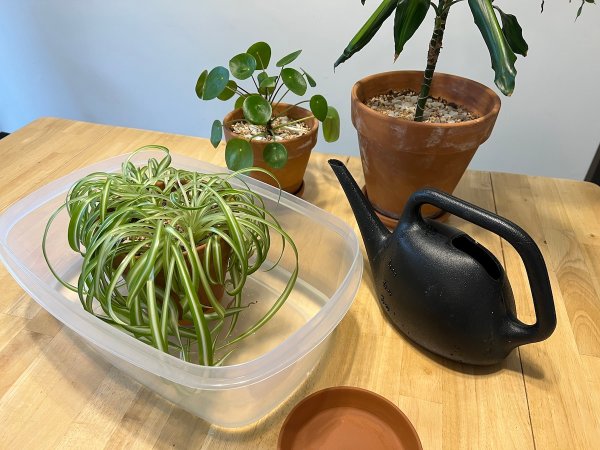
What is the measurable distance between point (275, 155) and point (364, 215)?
7.5 inches

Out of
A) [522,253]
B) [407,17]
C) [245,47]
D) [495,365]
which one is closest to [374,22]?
[407,17]

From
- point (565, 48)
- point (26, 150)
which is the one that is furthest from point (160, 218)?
point (565, 48)

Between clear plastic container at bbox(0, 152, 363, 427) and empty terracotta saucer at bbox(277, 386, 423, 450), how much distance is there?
0.13 ft

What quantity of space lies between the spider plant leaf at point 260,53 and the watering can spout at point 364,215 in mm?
252

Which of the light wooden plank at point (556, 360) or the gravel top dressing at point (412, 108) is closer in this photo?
the light wooden plank at point (556, 360)

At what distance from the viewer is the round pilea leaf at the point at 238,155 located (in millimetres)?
721

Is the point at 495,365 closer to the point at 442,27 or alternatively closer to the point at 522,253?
the point at 522,253

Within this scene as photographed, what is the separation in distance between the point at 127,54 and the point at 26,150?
68 cm

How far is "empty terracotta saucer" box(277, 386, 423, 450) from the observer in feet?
1.62

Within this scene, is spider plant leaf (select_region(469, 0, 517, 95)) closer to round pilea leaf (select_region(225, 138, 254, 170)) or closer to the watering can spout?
the watering can spout

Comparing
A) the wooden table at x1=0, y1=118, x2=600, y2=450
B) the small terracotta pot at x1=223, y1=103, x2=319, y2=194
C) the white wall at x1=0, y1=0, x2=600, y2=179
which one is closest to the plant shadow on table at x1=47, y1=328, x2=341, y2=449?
the wooden table at x1=0, y1=118, x2=600, y2=450

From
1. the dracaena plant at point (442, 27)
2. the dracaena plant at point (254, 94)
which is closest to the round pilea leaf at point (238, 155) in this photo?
the dracaena plant at point (254, 94)

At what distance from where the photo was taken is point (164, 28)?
4.68ft

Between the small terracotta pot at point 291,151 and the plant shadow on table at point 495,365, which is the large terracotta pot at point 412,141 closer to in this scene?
the small terracotta pot at point 291,151
